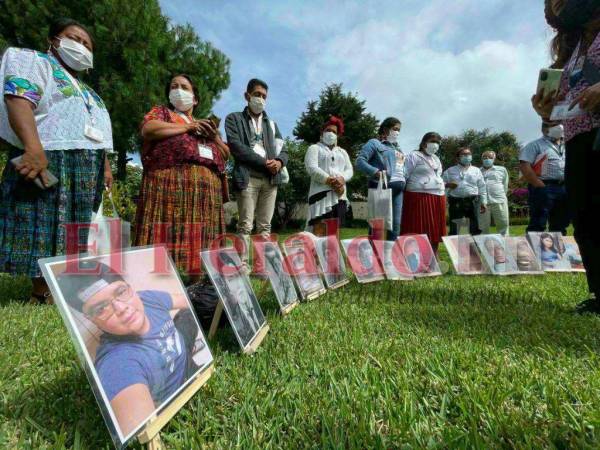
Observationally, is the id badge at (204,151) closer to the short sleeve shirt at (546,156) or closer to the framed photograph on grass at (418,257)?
the framed photograph on grass at (418,257)

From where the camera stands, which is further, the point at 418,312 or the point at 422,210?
the point at 422,210

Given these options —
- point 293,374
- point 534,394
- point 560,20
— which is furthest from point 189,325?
point 560,20

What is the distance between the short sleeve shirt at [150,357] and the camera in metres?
0.78

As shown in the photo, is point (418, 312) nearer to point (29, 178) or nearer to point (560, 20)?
point (560, 20)

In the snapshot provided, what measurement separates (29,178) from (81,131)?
0.48 meters

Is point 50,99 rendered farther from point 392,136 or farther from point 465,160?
point 465,160

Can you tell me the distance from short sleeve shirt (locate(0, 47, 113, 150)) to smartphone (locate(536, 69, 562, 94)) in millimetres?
2834

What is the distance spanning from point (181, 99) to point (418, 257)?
2861 millimetres

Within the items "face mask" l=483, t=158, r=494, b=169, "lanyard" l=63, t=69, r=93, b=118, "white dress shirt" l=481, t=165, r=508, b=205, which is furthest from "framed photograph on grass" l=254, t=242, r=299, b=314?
"face mask" l=483, t=158, r=494, b=169

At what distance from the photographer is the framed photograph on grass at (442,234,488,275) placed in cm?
407

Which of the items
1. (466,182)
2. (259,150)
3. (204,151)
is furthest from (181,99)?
(466,182)

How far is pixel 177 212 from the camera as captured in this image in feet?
8.69

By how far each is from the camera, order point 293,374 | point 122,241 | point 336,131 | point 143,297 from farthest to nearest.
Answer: point 336,131, point 122,241, point 293,374, point 143,297

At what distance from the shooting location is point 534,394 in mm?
1126
